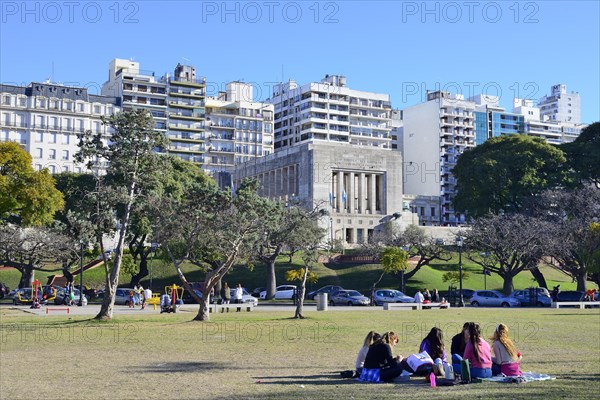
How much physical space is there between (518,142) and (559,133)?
3351 inches

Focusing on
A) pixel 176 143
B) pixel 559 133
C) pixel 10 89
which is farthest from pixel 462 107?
pixel 10 89

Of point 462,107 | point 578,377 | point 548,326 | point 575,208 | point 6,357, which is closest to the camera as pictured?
point 578,377

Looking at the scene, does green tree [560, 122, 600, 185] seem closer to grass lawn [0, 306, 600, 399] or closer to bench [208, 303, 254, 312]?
bench [208, 303, 254, 312]

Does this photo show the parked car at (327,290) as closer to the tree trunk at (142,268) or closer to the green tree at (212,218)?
the tree trunk at (142,268)

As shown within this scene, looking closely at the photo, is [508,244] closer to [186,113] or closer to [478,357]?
[478,357]

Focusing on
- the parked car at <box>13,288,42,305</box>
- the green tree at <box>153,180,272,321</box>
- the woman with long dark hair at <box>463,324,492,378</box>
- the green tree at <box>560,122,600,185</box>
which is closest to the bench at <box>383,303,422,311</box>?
the green tree at <box>153,180,272,321</box>

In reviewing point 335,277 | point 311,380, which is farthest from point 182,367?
point 335,277

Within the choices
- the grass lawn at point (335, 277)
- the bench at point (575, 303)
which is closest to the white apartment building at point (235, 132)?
the grass lawn at point (335, 277)

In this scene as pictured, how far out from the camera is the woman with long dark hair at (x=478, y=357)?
1475 centimetres

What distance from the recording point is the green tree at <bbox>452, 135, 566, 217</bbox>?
77.8m

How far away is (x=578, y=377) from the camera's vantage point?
15.3 metres

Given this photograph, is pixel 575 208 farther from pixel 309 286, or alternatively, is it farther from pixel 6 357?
pixel 6 357

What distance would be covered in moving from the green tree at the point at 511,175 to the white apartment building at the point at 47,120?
184 feet

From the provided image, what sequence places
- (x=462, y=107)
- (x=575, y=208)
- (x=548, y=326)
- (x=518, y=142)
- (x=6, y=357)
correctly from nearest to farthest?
1. (x=6, y=357)
2. (x=548, y=326)
3. (x=575, y=208)
4. (x=518, y=142)
5. (x=462, y=107)
